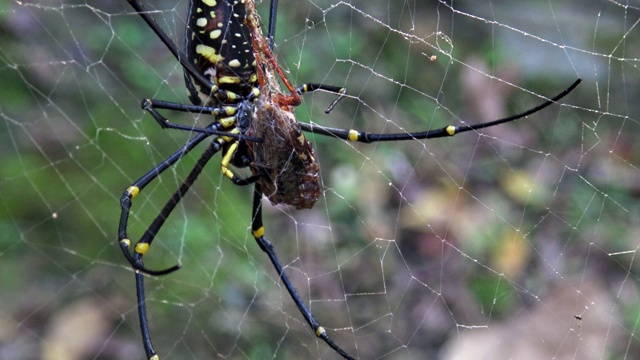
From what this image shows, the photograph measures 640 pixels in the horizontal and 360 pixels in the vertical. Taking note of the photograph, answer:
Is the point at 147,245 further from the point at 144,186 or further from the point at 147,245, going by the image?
the point at 144,186

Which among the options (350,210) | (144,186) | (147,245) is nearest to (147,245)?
(147,245)

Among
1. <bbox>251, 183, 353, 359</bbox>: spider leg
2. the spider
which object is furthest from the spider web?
the spider

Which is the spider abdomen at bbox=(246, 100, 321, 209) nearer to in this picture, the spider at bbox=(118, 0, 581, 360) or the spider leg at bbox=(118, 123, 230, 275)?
the spider at bbox=(118, 0, 581, 360)

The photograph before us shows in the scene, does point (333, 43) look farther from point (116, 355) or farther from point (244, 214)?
point (116, 355)

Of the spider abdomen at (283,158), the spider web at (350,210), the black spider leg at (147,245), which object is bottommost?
the spider web at (350,210)

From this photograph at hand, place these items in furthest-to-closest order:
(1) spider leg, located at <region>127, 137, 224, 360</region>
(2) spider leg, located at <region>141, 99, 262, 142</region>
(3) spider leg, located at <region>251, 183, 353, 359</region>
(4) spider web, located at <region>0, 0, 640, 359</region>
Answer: (4) spider web, located at <region>0, 0, 640, 359</region> < (3) spider leg, located at <region>251, 183, 353, 359</region> < (1) spider leg, located at <region>127, 137, 224, 360</region> < (2) spider leg, located at <region>141, 99, 262, 142</region>

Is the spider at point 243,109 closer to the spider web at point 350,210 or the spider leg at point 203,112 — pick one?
the spider leg at point 203,112

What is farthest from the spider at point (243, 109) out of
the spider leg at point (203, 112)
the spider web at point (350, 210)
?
the spider web at point (350, 210)

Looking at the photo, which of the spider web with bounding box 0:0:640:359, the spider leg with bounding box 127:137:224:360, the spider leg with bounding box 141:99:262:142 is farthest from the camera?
the spider web with bounding box 0:0:640:359
